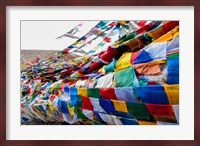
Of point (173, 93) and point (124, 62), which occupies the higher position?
point (124, 62)

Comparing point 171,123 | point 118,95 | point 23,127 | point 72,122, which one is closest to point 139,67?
point 118,95

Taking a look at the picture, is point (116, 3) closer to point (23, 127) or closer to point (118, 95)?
point (118, 95)

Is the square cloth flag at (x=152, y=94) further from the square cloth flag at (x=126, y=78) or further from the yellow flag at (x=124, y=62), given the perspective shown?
the yellow flag at (x=124, y=62)

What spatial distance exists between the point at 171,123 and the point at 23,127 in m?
0.60

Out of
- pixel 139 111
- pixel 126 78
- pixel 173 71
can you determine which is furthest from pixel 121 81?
pixel 173 71

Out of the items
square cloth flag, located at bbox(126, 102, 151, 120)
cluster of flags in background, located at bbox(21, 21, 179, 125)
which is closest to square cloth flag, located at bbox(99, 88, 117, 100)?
cluster of flags in background, located at bbox(21, 21, 179, 125)

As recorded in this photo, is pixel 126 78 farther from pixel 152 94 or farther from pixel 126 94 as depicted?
pixel 152 94

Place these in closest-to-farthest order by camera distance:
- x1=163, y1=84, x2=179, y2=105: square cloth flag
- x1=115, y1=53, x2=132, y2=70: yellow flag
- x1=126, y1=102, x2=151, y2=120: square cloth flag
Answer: x1=163, y1=84, x2=179, y2=105: square cloth flag
x1=126, y1=102, x2=151, y2=120: square cloth flag
x1=115, y1=53, x2=132, y2=70: yellow flag

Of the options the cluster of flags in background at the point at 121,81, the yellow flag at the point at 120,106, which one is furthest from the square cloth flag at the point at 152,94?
the yellow flag at the point at 120,106

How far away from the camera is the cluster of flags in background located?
119cm

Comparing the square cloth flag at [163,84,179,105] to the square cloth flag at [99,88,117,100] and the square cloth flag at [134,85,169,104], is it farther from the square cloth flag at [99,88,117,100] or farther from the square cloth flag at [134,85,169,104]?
the square cloth flag at [99,88,117,100]

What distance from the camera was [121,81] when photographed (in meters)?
1.38

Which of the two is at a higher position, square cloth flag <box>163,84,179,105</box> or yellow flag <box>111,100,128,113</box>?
square cloth flag <box>163,84,179,105</box>

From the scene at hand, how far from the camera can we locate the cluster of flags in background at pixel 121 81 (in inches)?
47.0
